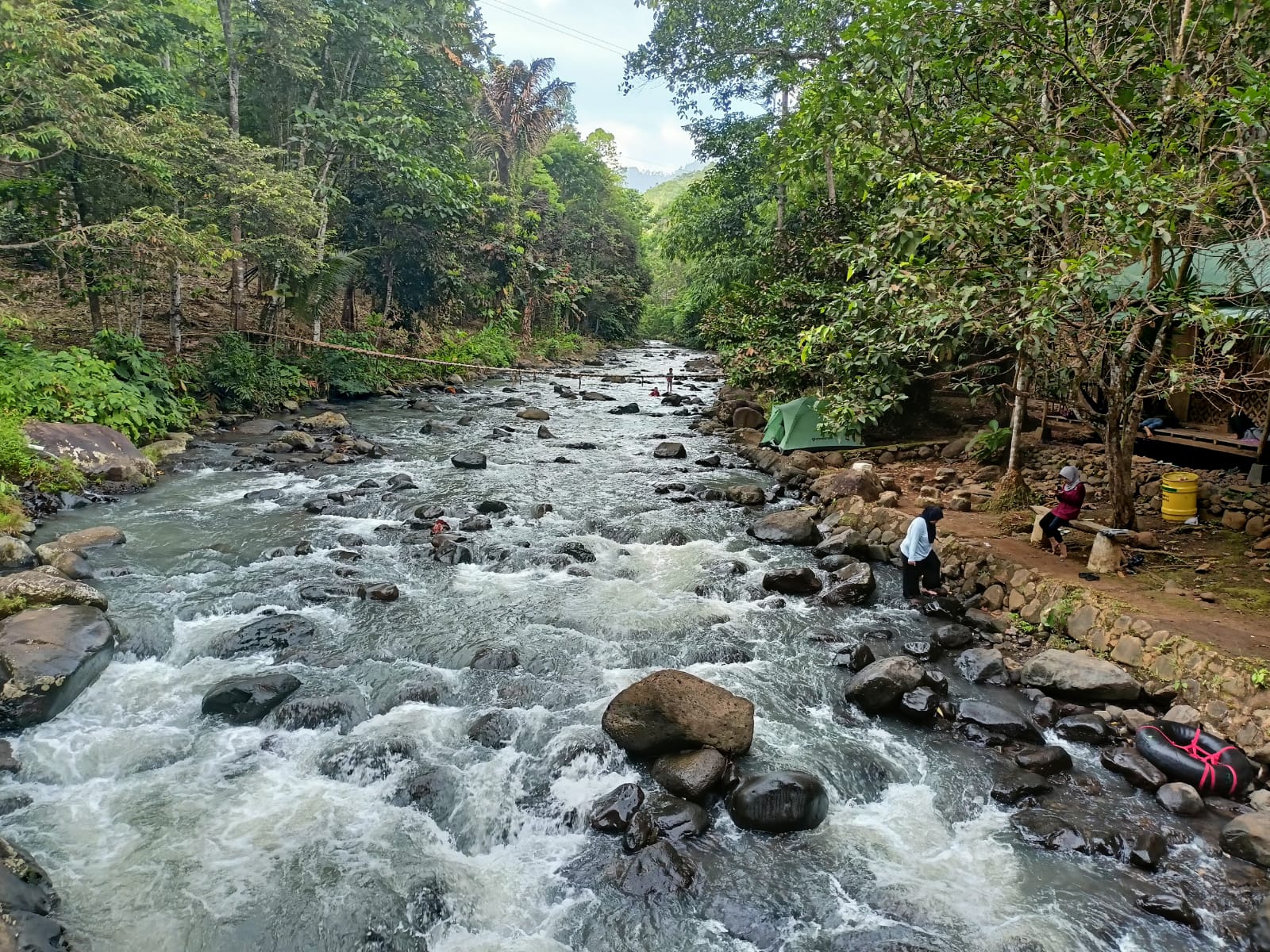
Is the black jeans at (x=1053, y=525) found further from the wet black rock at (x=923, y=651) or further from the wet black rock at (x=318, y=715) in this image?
the wet black rock at (x=318, y=715)

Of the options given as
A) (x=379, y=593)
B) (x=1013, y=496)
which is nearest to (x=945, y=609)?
(x=1013, y=496)

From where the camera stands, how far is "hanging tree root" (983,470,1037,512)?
10797 millimetres

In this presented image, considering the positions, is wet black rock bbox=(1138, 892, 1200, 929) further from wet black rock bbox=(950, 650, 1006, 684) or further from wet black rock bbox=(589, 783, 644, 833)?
wet black rock bbox=(589, 783, 644, 833)

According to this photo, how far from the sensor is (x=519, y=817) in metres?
5.54

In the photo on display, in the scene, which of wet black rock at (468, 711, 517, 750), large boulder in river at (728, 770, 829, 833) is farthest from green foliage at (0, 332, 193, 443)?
large boulder in river at (728, 770, 829, 833)

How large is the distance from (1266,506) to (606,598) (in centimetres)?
846

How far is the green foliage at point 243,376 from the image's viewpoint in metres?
18.1

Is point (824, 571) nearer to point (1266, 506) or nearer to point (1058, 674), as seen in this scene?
point (1058, 674)

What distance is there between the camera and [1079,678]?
6992 millimetres

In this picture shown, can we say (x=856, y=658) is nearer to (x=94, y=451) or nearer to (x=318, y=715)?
(x=318, y=715)

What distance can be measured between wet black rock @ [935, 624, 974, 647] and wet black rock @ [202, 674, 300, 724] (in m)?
7.11

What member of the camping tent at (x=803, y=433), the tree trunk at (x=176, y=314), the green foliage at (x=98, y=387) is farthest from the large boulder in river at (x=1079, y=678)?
the tree trunk at (x=176, y=314)

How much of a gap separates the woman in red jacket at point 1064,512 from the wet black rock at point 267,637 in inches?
361

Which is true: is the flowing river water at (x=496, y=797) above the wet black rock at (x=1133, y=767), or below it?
below
